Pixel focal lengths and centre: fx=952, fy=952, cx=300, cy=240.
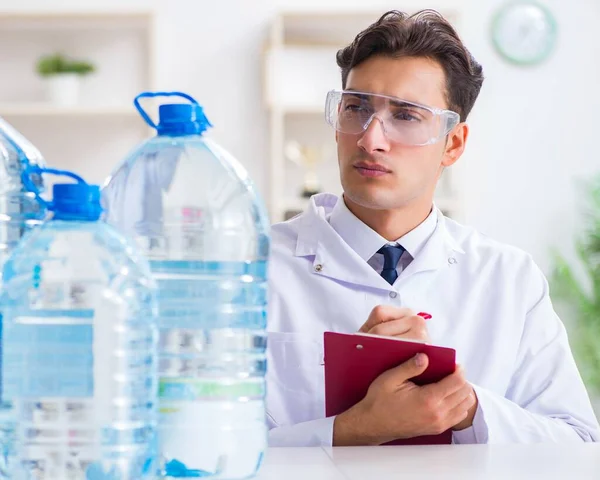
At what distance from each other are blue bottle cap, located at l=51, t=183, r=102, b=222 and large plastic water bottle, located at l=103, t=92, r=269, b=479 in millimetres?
155

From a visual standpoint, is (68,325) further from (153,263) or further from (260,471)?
(260,471)

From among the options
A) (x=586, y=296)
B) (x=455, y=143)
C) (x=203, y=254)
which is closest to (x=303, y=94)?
(x=586, y=296)

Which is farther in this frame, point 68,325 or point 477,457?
point 477,457

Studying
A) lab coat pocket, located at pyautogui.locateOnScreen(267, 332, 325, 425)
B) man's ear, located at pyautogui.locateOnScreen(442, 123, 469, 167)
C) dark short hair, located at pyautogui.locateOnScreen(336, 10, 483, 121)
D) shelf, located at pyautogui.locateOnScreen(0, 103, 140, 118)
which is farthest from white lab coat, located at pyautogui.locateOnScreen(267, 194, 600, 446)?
shelf, located at pyautogui.locateOnScreen(0, 103, 140, 118)

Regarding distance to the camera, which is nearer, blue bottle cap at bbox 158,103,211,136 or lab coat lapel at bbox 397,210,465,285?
blue bottle cap at bbox 158,103,211,136

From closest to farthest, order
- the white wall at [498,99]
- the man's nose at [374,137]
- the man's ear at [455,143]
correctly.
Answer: the man's nose at [374,137] → the man's ear at [455,143] → the white wall at [498,99]

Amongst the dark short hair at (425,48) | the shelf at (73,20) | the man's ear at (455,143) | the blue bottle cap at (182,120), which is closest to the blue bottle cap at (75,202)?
the blue bottle cap at (182,120)

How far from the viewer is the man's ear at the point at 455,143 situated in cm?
216

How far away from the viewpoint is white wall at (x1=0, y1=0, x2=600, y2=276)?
4.32 metres

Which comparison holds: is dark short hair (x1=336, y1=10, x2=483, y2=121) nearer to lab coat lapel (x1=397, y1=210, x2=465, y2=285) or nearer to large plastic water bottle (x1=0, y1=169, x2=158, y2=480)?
lab coat lapel (x1=397, y1=210, x2=465, y2=285)

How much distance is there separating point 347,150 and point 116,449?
1.11 meters

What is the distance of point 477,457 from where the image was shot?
3.93 ft

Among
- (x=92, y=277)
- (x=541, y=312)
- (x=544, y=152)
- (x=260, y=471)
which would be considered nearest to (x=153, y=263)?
(x=92, y=277)

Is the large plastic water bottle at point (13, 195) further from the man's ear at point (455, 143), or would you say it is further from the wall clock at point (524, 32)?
the wall clock at point (524, 32)
